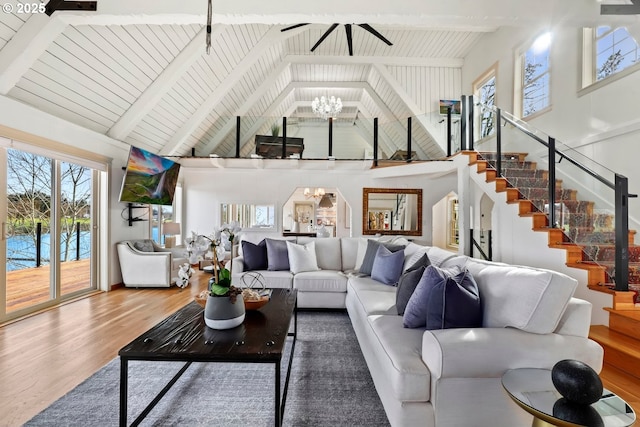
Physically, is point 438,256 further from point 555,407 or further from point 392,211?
point 392,211

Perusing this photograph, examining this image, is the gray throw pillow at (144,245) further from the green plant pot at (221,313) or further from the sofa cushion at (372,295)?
the green plant pot at (221,313)

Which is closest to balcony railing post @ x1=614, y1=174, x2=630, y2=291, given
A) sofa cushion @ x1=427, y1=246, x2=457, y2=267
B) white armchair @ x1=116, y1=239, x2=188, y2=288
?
sofa cushion @ x1=427, y1=246, x2=457, y2=267

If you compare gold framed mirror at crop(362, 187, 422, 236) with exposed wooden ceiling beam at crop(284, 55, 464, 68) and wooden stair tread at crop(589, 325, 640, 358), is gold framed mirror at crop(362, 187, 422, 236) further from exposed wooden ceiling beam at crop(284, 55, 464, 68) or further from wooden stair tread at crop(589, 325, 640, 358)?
wooden stair tread at crop(589, 325, 640, 358)

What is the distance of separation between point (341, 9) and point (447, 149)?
358 centimetres

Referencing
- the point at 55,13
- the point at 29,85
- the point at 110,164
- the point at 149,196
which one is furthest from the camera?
the point at 149,196

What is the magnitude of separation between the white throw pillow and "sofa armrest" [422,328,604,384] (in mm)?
2589

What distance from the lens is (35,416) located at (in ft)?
6.04

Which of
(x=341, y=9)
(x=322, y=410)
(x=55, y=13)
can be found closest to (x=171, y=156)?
(x=55, y=13)

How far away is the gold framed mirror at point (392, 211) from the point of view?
287 inches

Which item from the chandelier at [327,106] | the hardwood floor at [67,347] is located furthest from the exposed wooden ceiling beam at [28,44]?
the chandelier at [327,106]

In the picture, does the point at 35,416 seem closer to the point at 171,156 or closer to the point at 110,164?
the point at 110,164

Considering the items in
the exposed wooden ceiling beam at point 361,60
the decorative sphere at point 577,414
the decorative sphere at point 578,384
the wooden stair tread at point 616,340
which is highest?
the exposed wooden ceiling beam at point 361,60

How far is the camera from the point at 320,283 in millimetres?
3820

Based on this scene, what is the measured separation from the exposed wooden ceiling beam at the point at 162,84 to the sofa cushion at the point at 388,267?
384 cm
